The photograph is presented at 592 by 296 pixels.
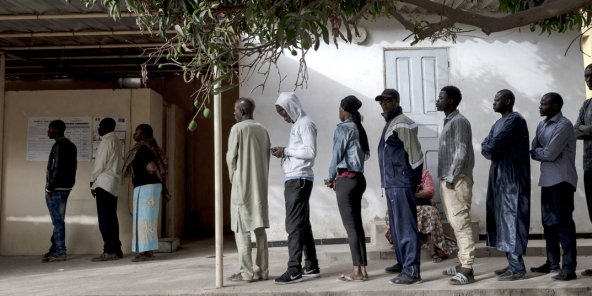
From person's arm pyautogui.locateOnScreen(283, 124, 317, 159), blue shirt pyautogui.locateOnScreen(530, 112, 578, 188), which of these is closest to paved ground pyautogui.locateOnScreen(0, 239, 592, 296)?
blue shirt pyautogui.locateOnScreen(530, 112, 578, 188)

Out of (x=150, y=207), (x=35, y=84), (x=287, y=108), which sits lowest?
(x=150, y=207)

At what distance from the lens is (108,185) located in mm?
7043

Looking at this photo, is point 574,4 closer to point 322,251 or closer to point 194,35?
point 194,35

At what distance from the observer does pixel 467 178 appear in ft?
16.3

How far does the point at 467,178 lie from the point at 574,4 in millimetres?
1914

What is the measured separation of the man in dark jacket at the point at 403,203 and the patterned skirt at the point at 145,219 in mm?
3254

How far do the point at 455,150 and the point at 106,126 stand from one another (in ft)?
15.0

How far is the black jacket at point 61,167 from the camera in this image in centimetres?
707

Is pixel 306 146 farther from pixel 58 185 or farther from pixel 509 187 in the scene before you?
pixel 58 185

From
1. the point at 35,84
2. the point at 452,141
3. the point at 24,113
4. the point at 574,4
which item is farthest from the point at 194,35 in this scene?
the point at 35,84

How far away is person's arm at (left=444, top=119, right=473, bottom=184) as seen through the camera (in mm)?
4902

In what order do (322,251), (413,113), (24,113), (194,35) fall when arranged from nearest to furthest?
A: (194,35)
(322,251)
(413,113)
(24,113)

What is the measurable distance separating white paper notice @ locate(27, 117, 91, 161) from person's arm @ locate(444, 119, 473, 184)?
5319 millimetres

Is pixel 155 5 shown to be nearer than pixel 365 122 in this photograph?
Yes
